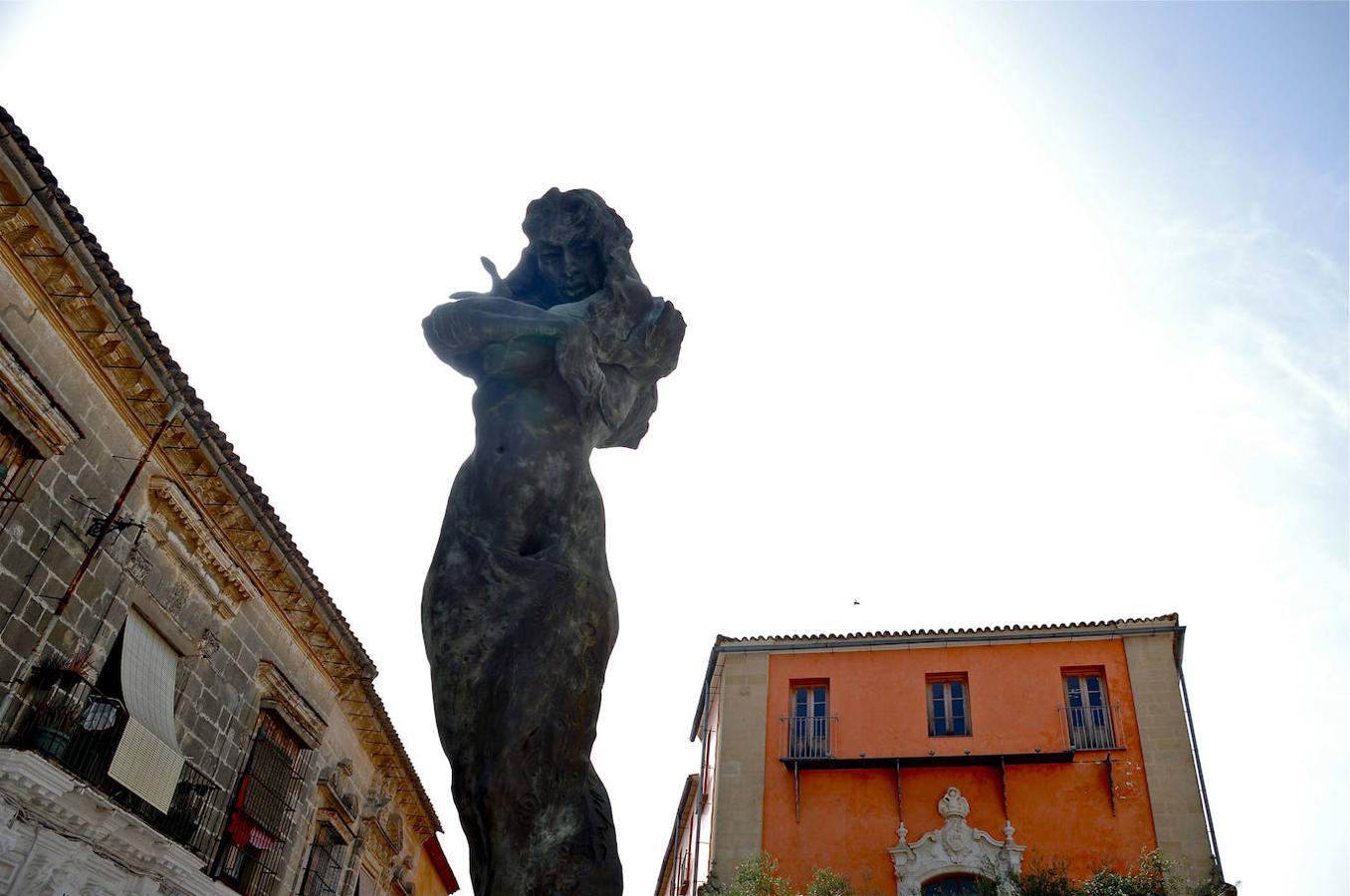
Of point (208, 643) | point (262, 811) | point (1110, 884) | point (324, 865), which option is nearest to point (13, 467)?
point (208, 643)

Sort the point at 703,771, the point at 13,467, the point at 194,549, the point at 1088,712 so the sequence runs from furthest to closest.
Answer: the point at 703,771 → the point at 1088,712 → the point at 194,549 → the point at 13,467

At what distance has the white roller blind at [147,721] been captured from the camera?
9820mm

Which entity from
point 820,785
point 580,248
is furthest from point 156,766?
point 820,785

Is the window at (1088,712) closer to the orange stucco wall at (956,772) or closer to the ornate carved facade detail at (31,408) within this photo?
the orange stucco wall at (956,772)

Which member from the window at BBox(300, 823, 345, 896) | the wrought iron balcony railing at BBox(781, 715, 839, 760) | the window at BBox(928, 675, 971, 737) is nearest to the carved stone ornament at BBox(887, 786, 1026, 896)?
the window at BBox(928, 675, 971, 737)

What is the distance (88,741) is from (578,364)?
913 cm

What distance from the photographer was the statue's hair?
306cm

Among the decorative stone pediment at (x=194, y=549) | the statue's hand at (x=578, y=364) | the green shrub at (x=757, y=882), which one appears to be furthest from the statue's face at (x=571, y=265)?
the green shrub at (x=757, y=882)

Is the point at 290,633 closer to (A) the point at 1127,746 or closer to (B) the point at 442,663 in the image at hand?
(B) the point at 442,663

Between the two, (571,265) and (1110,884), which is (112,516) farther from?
(1110,884)

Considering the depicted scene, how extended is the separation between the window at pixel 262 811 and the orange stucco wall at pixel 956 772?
866 centimetres

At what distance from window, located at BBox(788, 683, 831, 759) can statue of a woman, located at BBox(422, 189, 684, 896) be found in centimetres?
1778

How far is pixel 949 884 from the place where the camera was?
17500mm

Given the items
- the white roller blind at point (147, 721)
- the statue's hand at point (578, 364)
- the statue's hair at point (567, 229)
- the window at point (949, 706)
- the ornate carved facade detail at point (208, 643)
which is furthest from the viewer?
the window at point (949, 706)
